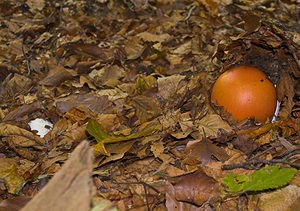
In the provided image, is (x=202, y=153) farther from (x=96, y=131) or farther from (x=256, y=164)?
(x=96, y=131)

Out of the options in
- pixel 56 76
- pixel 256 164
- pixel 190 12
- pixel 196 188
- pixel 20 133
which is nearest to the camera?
pixel 196 188

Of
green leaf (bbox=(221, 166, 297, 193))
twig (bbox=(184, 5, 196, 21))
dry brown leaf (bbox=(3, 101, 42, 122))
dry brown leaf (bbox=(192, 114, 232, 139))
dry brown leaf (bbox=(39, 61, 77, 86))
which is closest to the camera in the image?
green leaf (bbox=(221, 166, 297, 193))

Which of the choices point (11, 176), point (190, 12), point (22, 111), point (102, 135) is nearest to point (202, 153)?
point (102, 135)

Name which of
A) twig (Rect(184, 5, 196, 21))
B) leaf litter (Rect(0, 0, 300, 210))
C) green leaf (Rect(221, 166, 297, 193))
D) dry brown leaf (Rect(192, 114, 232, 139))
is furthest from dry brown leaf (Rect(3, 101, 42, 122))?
twig (Rect(184, 5, 196, 21))

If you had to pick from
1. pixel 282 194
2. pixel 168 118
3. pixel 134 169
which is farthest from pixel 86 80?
pixel 282 194

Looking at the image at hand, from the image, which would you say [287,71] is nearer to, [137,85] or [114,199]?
[137,85]

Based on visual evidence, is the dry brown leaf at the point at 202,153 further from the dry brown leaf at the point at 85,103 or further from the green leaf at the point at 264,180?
the dry brown leaf at the point at 85,103

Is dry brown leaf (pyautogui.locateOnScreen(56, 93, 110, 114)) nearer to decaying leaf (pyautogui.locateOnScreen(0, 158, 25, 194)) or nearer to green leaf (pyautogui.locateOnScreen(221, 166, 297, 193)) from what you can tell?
decaying leaf (pyautogui.locateOnScreen(0, 158, 25, 194))
